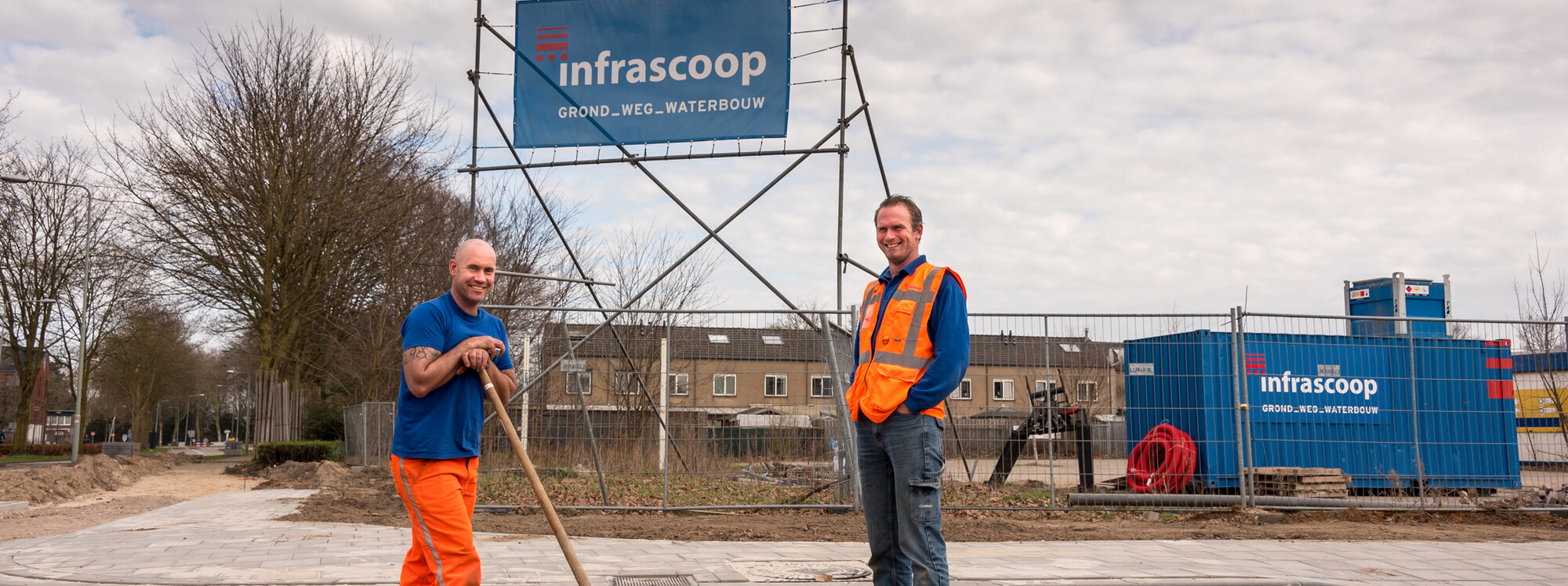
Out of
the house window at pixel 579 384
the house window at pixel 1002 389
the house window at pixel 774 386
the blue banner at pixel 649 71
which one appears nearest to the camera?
the house window at pixel 774 386

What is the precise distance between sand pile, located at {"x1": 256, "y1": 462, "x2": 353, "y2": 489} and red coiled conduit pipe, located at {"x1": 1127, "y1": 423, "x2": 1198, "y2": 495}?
11933 mm

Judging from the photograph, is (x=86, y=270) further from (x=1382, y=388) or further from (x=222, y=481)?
(x=1382, y=388)

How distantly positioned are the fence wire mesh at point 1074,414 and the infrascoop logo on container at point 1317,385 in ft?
0.06

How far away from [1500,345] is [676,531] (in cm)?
1005

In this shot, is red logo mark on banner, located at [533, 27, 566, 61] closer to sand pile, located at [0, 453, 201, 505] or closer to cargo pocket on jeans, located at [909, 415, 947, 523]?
cargo pocket on jeans, located at [909, 415, 947, 523]

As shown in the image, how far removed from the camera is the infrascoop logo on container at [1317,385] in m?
11.4

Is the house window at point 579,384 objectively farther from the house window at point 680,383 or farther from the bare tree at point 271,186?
the bare tree at point 271,186

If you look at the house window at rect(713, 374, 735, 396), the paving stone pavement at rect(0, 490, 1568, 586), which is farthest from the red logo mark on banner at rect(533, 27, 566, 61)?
the paving stone pavement at rect(0, 490, 1568, 586)

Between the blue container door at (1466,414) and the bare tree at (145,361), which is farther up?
the bare tree at (145,361)

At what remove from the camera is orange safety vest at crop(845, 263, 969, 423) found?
374cm

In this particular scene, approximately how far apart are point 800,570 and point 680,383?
11.8 ft

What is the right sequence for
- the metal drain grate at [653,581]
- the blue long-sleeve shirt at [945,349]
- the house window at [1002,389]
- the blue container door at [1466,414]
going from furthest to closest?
the blue container door at [1466,414] → the house window at [1002,389] → the metal drain grate at [653,581] → the blue long-sleeve shirt at [945,349]

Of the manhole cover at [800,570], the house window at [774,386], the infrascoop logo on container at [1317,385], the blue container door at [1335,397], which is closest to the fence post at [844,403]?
the house window at [774,386]

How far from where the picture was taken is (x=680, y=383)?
930 centimetres
